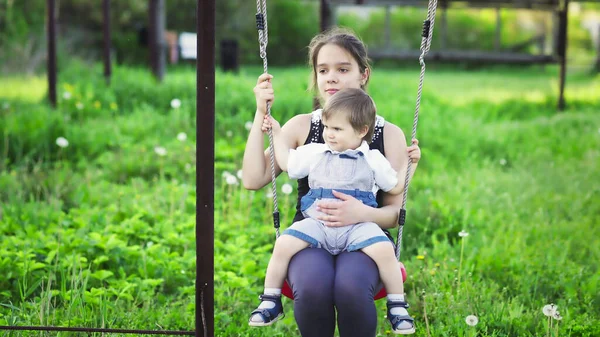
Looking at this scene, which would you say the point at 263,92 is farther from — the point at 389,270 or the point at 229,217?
the point at 229,217

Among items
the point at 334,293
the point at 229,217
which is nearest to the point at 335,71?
the point at 334,293

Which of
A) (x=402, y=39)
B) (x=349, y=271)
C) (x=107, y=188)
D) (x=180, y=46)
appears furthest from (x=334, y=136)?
(x=402, y=39)

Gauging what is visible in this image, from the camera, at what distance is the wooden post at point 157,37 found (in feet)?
31.3

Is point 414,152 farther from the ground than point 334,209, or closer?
farther from the ground

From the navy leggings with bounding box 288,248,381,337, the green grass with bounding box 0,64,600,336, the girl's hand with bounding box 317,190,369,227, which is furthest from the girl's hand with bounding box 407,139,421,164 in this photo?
the green grass with bounding box 0,64,600,336

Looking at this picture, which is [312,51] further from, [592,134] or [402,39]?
[402,39]

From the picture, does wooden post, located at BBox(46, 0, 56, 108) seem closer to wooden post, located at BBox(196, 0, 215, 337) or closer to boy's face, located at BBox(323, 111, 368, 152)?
wooden post, located at BBox(196, 0, 215, 337)

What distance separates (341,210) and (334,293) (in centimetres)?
29

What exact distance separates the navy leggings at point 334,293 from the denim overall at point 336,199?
8cm

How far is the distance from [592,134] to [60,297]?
5.52 metres

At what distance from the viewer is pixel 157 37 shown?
971 cm

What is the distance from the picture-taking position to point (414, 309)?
12.6 ft

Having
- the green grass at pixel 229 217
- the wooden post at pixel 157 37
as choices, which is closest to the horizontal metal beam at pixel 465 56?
the green grass at pixel 229 217

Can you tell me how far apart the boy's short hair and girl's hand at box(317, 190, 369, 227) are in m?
0.24
